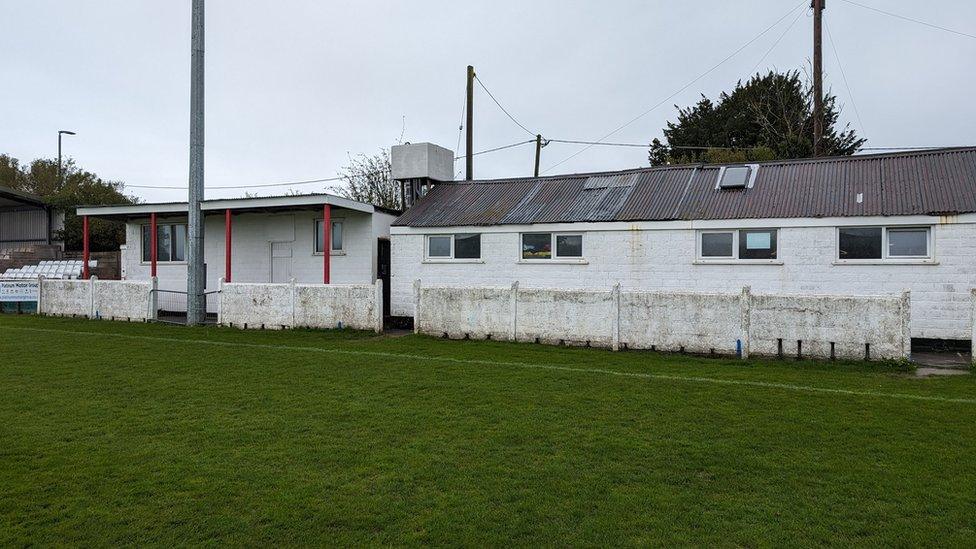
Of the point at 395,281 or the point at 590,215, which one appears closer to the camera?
the point at 590,215

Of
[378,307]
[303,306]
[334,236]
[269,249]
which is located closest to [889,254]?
[378,307]

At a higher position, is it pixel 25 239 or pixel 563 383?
pixel 25 239

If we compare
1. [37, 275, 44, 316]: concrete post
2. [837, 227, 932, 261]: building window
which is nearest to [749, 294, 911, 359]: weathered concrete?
[837, 227, 932, 261]: building window

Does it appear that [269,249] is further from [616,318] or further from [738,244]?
[738,244]

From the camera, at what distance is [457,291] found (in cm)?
1359

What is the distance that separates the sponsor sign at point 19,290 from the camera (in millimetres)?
19422

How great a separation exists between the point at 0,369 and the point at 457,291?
7.64 m

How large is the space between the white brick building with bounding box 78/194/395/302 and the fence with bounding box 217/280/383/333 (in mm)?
1614

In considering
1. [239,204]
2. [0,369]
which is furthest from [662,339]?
[239,204]

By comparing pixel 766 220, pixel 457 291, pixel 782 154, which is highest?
pixel 782 154

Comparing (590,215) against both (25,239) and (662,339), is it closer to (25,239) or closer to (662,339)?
(662,339)

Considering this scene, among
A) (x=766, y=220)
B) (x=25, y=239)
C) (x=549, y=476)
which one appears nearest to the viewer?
(x=549, y=476)

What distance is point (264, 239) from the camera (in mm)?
19250

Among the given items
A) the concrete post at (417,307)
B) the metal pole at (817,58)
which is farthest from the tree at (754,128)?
the concrete post at (417,307)
